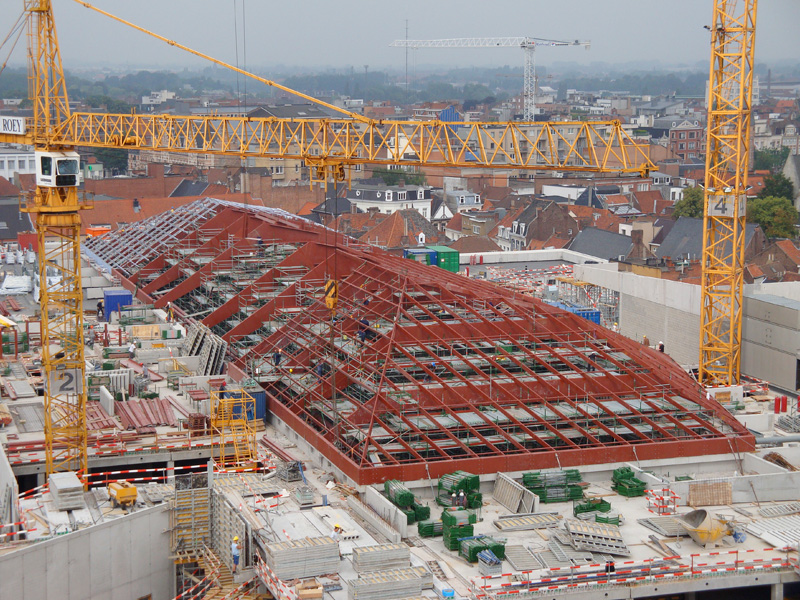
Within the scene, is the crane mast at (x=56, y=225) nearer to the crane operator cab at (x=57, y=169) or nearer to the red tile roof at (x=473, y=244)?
the crane operator cab at (x=57, y=169)

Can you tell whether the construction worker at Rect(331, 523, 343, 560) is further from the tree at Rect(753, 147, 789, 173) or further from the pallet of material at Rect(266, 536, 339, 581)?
the tree at Rect(753, 147, 789, 173)

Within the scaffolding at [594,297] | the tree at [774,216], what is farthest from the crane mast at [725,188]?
the tree at [774,216]

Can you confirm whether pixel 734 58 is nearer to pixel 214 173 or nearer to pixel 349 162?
pixel 349 162

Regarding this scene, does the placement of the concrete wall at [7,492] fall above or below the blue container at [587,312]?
below

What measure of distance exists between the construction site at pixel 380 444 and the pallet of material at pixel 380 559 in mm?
77

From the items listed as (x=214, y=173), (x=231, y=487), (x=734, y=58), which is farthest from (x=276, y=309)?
(x=214, y=173)

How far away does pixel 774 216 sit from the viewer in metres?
110

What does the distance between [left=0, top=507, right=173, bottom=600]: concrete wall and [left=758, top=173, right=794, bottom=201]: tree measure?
10397 centimetres

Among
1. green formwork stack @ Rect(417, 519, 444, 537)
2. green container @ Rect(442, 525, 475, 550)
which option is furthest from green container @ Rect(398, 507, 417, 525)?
green container @ Rect(442, 525, 475, 550)

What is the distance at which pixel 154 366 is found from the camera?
5219 cm

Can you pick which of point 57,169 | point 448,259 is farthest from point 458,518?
point 448,259

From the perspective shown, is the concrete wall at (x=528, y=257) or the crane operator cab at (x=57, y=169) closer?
the crane operator cab at (x=57, y=169)

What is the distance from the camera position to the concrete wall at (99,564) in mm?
31578

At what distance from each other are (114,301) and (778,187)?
87.7 m
